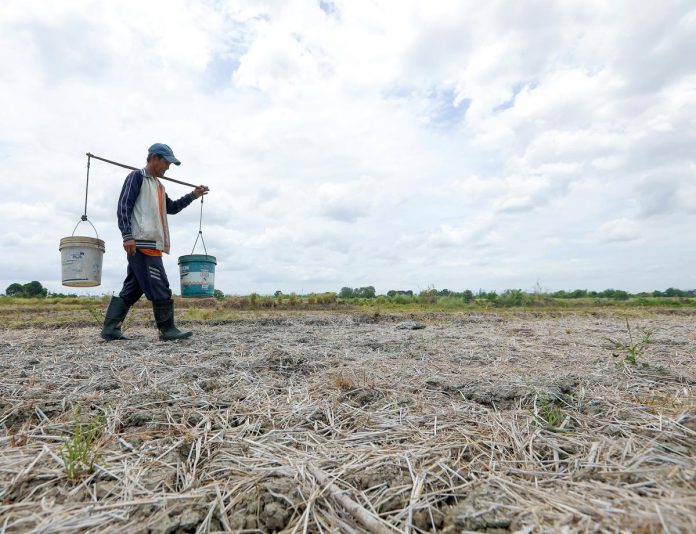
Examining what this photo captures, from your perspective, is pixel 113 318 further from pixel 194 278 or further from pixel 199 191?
pixel 199 191

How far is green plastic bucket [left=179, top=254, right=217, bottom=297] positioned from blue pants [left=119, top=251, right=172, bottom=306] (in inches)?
21.1

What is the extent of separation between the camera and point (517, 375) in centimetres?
288

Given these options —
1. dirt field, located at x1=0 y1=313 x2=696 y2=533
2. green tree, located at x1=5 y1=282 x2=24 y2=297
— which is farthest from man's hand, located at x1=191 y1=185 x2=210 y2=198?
green tree, located at x1=5 y1=282 x2=24 y2=297

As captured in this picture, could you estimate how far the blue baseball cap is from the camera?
462 cm

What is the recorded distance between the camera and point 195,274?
520 cm

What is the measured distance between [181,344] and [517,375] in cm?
328

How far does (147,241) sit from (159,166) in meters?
0.91

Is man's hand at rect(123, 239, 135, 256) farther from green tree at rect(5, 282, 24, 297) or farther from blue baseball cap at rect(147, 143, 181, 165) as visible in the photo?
green tree at rect(5, 282, 24, 297)

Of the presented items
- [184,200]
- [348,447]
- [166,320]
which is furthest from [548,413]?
[184,200]

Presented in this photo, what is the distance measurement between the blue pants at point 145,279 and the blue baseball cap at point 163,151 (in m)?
1.12

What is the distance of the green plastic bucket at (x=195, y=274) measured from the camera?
5.17 m

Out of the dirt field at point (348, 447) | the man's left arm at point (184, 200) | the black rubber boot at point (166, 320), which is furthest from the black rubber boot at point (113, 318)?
the dirt field at point (348, 447)

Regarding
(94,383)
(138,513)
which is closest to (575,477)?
(138,513)

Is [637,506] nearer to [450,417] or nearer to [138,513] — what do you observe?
[450,417]
